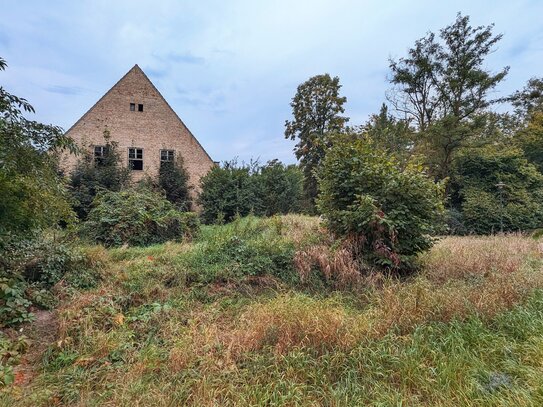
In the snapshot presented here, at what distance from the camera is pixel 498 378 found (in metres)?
2.71

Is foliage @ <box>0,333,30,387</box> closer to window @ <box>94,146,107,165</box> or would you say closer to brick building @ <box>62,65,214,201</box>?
window @ <box>94,146,107,165</box>

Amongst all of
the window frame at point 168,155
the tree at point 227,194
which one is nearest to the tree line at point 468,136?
the tree at point 227,194

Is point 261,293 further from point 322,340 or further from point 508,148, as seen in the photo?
point 508,148

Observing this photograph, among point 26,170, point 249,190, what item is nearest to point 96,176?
point 249,190

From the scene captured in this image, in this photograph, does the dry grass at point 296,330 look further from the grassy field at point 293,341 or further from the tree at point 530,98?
the tree at point 530,98

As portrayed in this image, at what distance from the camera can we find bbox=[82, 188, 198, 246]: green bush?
30.0 feet

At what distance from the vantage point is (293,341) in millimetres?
3449

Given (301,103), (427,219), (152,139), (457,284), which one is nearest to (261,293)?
(457,284)

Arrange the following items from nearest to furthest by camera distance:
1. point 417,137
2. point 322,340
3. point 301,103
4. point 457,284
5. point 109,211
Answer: point 322,340 → point 457,284 → point 109,211 → point 417,137 → point 301,103

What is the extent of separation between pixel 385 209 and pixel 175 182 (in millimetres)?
14813

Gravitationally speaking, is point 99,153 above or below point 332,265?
above

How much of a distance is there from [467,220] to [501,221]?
135cm

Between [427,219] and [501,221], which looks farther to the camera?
[501,221]

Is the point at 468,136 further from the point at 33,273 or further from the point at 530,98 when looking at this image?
the point at 33,273
